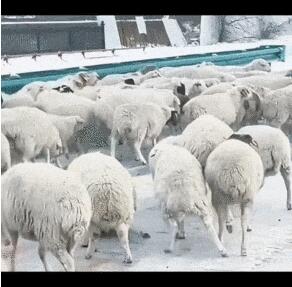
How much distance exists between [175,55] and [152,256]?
39.5 inches

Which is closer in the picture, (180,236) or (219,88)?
(180,236)

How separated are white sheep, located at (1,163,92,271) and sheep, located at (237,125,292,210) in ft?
3.35

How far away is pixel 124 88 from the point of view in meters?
3.35

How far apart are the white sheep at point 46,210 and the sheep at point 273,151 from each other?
102cm

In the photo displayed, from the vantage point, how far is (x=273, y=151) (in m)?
2.77

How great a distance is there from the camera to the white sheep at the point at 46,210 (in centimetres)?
191

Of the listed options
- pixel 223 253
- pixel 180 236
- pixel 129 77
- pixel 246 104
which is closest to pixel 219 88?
pixel 246 104

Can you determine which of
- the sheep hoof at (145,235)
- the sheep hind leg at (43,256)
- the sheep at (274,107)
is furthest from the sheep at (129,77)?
the sheep hind leg at (43,256)

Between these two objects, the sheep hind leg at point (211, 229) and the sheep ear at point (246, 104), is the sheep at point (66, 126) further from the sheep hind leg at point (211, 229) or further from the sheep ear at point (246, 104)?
the sheep ear at point (246, 104)

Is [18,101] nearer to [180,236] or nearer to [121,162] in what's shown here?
[121,162]

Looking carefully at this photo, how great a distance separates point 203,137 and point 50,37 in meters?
0.77

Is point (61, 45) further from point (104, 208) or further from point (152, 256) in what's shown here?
point (152, 256)

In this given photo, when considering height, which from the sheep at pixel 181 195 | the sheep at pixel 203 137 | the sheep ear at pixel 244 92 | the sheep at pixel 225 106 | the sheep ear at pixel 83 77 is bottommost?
the sheep at pixel 181 195

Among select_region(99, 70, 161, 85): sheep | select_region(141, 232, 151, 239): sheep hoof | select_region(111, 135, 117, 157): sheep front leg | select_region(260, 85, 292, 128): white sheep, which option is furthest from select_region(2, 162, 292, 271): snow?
select_region(260, 85, 292, 128): white sheep
